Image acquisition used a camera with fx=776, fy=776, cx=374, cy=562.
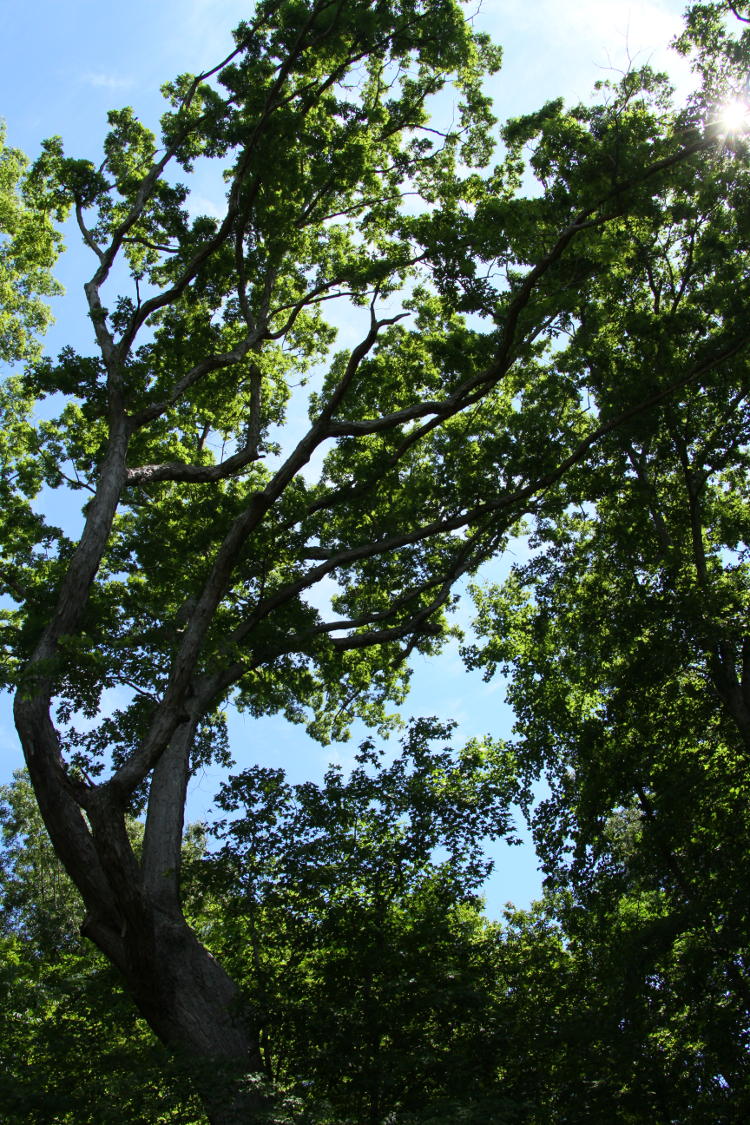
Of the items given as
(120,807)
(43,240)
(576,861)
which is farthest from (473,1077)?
(43,240)

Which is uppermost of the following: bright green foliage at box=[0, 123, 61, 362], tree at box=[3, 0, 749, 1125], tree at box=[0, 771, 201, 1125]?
bright green foliage at box=[0, 123, 61, 362]

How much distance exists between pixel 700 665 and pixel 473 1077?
5285mm

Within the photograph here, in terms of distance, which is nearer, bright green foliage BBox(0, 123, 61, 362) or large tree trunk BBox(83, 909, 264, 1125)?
large tree trunk BBox(83, 909, 264, 1125)

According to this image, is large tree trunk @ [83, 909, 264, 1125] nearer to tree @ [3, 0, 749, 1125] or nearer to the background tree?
tree @ [3, 0, 749, 1125]

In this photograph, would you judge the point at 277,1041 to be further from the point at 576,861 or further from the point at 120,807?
the point at 576,861

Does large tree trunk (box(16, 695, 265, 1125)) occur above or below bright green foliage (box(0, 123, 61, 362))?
below

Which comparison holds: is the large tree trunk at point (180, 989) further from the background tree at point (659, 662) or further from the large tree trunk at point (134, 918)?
the background tree at point (659, 662)

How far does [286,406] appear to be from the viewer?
15312mm

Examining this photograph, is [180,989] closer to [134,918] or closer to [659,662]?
[134,918]

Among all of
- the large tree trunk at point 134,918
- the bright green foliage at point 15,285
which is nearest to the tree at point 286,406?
the large tree trunk at point 134,918

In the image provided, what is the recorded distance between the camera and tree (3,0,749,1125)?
7930 millimetres

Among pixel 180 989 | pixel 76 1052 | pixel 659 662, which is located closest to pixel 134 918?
pixel 180 989

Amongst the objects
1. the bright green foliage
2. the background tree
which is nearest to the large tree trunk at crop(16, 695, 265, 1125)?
the background tree

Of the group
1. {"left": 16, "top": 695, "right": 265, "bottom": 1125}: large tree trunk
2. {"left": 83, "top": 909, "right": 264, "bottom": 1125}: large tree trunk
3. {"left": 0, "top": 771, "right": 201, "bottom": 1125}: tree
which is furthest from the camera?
{"left": 16, "top": 695, "right": 265, "bottom": 1125}: large tree trunk
